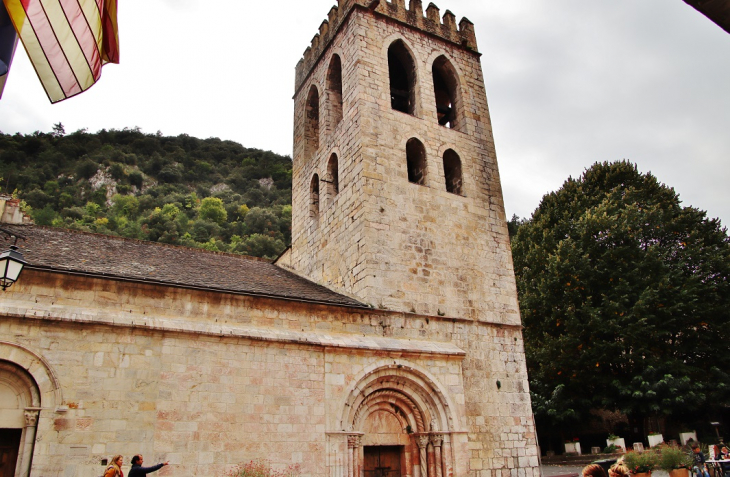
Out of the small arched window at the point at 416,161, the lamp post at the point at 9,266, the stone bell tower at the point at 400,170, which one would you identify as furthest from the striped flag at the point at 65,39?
the small arched window at the point at 416,161

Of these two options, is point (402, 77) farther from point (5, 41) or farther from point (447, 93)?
point (5, 41)

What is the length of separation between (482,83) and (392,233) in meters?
7.00

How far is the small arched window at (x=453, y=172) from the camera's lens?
14.8 meters

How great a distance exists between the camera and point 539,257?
23.7 m

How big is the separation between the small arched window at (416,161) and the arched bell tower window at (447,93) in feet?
6.12

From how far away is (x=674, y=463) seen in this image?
12617mm

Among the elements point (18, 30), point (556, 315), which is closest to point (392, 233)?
point (18, 30)

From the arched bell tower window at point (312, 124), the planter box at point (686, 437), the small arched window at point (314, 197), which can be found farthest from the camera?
the planter box at point (686, 437)

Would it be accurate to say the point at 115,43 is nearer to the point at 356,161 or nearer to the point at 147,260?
the point at 147,260

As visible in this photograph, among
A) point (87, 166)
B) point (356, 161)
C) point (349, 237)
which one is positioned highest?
point (87, 166)

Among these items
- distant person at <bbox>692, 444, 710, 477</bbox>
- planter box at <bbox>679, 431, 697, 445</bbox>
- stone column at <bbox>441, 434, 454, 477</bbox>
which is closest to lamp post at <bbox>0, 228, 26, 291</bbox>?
stone column at <bbox>441, 434, 454, 477</bbox>

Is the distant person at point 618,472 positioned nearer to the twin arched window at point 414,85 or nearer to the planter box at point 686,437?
the twin arched window at point 414,85

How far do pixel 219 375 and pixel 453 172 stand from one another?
885cm

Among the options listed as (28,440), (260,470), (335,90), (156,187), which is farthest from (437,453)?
(156,187)
